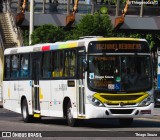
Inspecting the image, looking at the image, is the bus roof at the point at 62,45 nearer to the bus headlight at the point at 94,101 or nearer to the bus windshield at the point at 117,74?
the bus windshield at the point at 117,74

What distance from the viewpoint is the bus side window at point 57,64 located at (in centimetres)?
2689

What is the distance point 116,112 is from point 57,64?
3.05 m

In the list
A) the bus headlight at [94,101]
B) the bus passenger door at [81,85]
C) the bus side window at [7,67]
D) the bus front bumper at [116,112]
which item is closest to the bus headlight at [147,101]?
the bus front bumper at [116,112]

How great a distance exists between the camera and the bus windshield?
25.2 meters

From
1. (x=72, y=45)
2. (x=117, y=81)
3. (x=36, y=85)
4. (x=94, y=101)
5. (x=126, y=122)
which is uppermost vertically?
(x=72, y=45)

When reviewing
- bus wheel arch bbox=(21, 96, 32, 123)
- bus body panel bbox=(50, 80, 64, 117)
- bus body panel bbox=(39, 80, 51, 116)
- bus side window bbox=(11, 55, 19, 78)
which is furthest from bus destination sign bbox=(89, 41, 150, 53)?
bus side window bbox=(11, 55, 19, 78)

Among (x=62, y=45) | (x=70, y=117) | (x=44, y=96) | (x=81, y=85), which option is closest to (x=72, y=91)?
(x=81, y=85)

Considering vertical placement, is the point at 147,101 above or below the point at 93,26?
above

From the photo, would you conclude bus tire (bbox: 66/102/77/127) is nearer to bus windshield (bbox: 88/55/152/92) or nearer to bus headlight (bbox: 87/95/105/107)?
bus headlight (bbox: 87/95/105/107)

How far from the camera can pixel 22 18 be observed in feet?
168

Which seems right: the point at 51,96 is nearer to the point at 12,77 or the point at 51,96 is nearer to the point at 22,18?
the point at 12,77

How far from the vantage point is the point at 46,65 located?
92.0 feet

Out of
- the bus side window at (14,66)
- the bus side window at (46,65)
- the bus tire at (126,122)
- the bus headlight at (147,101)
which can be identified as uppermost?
the bus side window at (46,65)

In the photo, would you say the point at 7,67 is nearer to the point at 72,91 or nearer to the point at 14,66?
the point at 14,66
